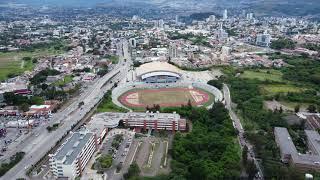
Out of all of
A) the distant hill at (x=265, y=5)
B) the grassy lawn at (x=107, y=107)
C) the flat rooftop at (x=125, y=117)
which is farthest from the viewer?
the distant hill at (x=265, y=5)

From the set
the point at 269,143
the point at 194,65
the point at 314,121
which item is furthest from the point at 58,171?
the point at 194,65

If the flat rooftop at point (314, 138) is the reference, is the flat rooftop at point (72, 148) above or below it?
above

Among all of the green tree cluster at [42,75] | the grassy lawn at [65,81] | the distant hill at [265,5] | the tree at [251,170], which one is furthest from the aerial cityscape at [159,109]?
the distant hill at [265,5]

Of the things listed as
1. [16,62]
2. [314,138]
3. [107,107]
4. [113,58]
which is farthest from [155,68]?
[314,138]

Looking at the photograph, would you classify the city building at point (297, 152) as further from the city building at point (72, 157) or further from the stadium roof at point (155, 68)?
the stadium roof at point (155, 68)

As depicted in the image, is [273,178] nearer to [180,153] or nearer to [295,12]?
[180,153]

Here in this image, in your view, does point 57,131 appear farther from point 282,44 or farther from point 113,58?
point 282,44

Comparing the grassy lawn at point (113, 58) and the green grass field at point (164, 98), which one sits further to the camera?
the grassy lawn at point (113, 58)
